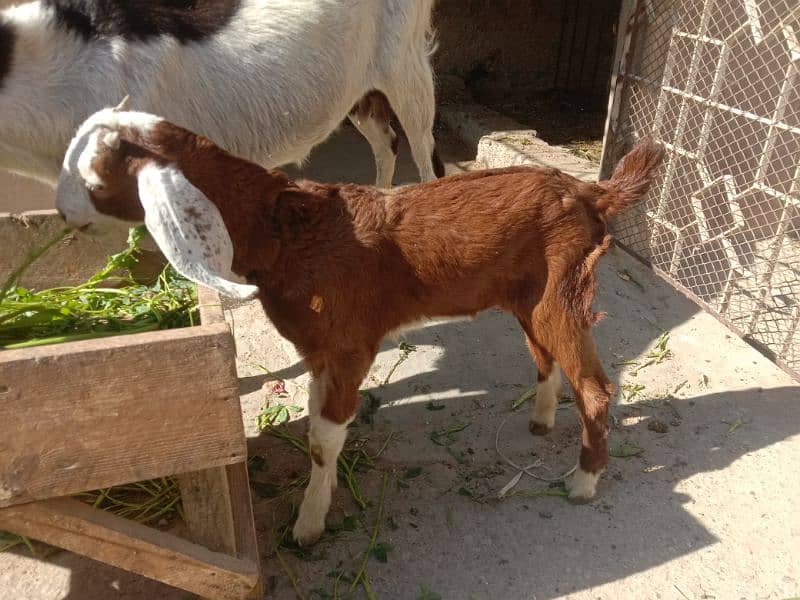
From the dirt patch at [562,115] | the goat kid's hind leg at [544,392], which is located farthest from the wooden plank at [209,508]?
the dirt patch at [562,115]

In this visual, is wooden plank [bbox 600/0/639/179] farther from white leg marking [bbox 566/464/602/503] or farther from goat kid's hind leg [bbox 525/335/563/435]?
white leg marking [bbox 566/464/602/503]

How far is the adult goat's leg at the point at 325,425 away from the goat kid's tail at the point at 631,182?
44.5 inches

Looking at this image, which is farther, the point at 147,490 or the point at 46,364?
the point at 147,490

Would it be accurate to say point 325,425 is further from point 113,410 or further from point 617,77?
point 617,77

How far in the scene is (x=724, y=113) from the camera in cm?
413

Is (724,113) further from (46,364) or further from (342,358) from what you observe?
(46,364)

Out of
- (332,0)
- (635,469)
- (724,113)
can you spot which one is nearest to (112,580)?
(635,469)

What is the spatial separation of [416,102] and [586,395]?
2559 mm

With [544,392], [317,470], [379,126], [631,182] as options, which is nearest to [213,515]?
[317,470]

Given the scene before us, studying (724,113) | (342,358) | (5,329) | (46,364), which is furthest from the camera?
(724,113)

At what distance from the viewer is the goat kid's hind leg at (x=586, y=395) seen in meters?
2.62

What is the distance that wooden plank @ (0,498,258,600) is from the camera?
1831 millimetres

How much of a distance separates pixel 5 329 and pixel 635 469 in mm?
2639

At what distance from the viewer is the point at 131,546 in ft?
6.33
